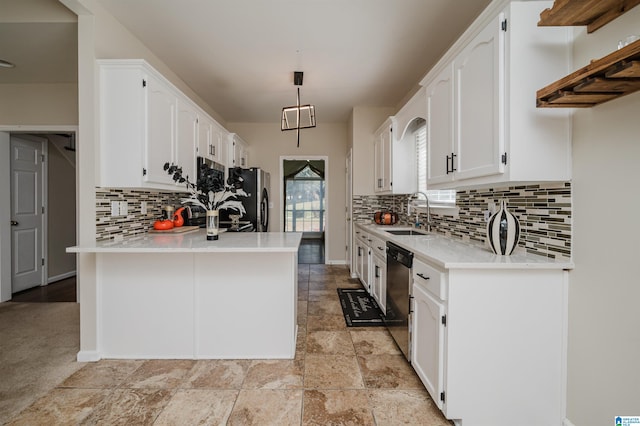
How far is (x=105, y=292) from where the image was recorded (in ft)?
7.20

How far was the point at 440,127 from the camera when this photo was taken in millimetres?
2225

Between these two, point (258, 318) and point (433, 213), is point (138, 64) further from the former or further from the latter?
point (433, 213)

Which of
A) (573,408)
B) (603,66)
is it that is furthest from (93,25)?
(573,408)

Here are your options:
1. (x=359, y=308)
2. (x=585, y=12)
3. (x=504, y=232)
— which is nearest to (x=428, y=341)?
(x=504, y=232)

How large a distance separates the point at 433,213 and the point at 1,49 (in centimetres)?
447

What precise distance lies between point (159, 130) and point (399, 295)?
235 centimetres

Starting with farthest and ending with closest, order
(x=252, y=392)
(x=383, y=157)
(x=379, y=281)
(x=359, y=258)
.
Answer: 1. (x=359, y=258)
2. (x=383, y=157)
3. (x=379, y=281)
4. (x=252, y=392)

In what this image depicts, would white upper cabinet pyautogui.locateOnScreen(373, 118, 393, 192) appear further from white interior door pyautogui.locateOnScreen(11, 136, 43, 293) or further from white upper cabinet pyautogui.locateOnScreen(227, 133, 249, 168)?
white interior door pyautogui.locateOnScreen(11, 136, 43, 293)

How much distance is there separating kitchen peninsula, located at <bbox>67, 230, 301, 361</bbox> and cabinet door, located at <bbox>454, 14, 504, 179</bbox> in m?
1.33

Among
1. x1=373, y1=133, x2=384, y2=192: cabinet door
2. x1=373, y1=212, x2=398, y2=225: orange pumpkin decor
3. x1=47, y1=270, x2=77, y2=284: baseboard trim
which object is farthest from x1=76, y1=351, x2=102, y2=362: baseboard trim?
x1=373, y1=133, x2=384, y2=192: cabinet door

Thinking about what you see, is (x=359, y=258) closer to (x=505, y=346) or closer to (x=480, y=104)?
(x=505, y=346)

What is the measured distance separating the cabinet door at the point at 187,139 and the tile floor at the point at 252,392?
1.77 meters

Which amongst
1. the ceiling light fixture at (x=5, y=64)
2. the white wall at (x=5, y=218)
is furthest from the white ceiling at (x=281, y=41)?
the white wall at (x=5, y=218)

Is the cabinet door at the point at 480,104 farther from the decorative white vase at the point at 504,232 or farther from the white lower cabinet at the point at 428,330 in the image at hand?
the white lower cabinet at the point at 428,330
